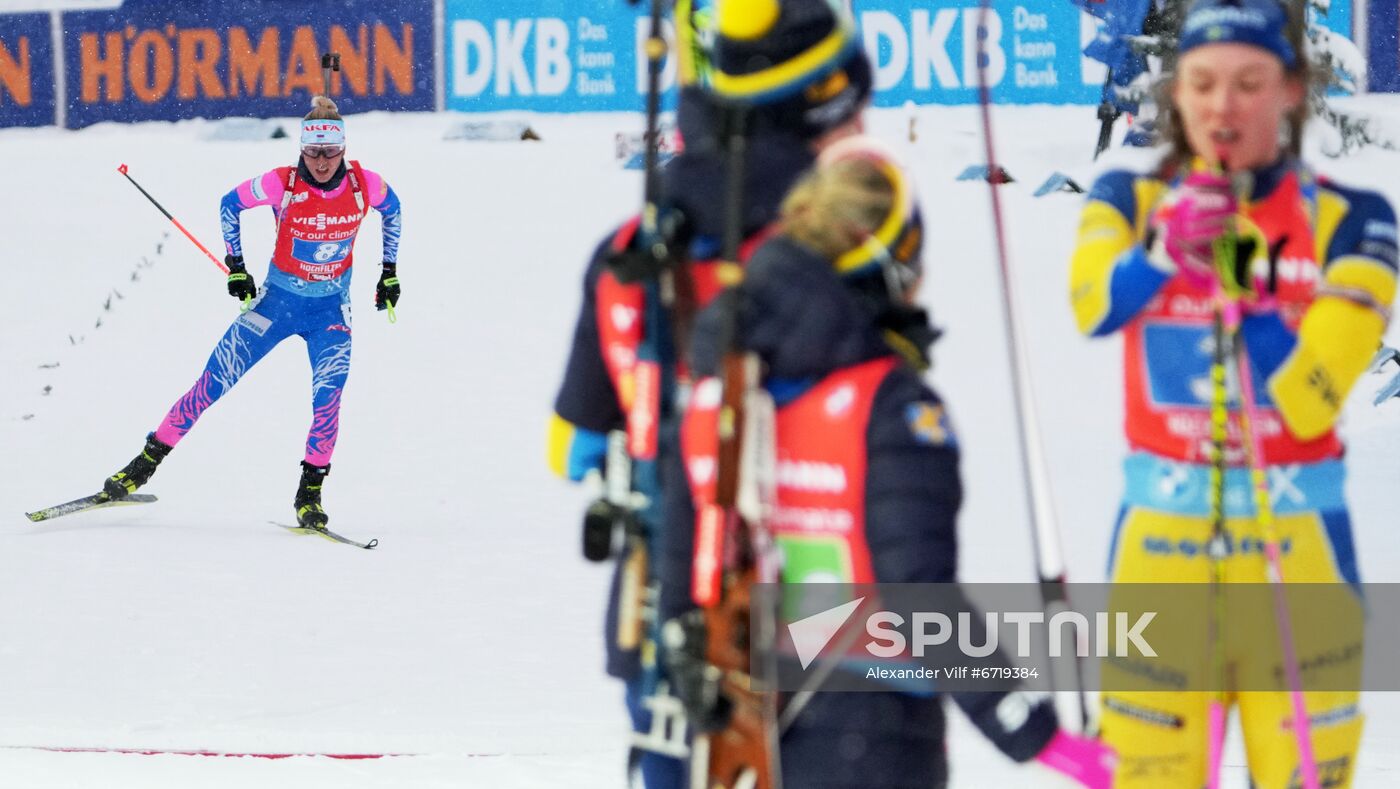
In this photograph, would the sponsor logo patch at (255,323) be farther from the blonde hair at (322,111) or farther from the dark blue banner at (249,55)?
A: the dark blue banner at (249,55)

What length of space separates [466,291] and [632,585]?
11.5m

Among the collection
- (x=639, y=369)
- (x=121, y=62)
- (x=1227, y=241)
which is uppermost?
(x=121, y=62)

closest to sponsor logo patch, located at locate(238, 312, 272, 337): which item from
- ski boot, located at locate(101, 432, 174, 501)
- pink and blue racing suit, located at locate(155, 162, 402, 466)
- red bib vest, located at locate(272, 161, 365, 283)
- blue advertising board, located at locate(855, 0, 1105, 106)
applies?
pink and blue racing suit, located at locate(155, 162, 402, 466)

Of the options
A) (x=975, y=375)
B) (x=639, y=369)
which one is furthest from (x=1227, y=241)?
(x=975, y=375)

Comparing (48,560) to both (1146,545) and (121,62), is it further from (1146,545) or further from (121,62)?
(121,62)

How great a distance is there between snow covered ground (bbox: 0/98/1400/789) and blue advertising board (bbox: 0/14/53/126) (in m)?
0.25

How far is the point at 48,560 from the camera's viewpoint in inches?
300

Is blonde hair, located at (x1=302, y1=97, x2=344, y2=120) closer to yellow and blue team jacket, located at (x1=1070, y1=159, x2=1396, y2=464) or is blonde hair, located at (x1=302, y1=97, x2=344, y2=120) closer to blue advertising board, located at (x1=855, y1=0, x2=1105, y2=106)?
yellow and blue team jacket, located at (x1=1070, y1=159, x2=1396, y2=464)

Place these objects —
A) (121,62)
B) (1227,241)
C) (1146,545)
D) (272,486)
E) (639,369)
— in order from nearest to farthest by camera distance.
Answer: (639,369) → (1227,241) → (1146,545) → (272,486) → (121,62)

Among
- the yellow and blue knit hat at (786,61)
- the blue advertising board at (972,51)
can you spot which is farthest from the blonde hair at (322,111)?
the blue advertising board at (972,51)

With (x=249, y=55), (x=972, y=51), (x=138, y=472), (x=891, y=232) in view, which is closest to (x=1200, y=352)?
(x=891, y=232)

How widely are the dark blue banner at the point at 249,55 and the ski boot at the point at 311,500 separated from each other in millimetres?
9029

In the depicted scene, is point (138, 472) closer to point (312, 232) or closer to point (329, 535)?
point (329, 535)

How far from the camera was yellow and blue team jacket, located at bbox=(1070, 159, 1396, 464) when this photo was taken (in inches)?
107
